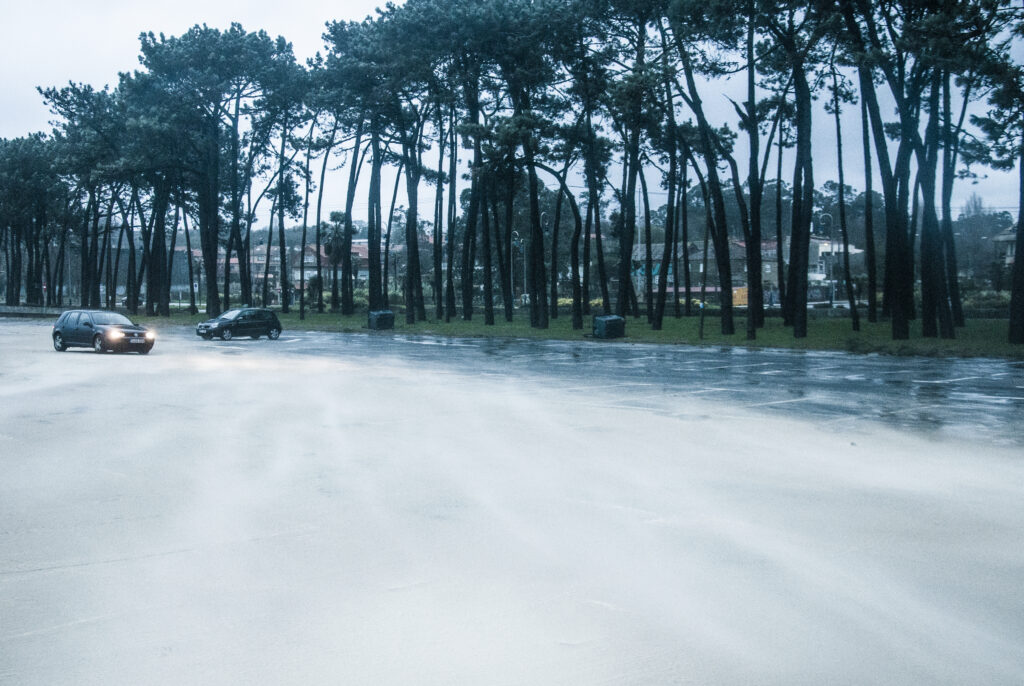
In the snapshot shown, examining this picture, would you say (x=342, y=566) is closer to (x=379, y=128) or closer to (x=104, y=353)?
(x=104, y=353)

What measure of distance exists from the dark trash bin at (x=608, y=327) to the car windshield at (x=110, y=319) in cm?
1868

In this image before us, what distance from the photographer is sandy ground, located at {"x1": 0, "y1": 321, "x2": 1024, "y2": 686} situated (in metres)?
4.53

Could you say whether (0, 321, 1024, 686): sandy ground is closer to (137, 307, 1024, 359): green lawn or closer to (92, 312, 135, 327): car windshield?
(137, 307, 1024, 359): green lawn

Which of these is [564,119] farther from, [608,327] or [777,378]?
[777,378]

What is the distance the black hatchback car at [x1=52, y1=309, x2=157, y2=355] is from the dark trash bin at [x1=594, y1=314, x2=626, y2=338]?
59.5 feet

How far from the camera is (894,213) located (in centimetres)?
3362

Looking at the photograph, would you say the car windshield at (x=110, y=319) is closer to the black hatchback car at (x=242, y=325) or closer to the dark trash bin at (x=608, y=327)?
the black hatchback car at (x=242, y=325)

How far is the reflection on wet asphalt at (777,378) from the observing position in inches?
568

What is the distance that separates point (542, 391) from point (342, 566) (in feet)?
39.3

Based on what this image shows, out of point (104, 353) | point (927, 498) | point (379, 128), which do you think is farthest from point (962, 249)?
point (927, 498)

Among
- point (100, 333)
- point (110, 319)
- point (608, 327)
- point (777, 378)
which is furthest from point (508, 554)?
point (608, 327)

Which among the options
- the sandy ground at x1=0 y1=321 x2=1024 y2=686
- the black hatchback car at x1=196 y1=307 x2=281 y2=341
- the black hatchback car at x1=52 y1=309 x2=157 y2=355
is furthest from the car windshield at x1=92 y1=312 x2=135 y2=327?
the sandy ground at x1=0 y1=321 x2=1024 y2=686

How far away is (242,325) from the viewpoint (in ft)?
144

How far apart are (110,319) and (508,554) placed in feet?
94.8
